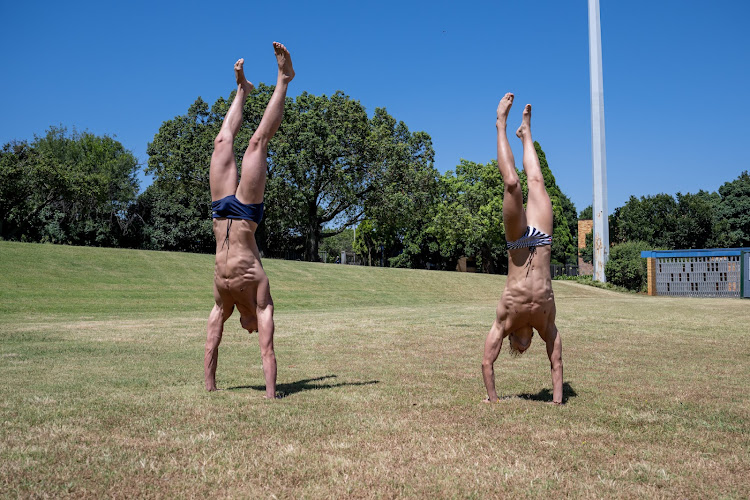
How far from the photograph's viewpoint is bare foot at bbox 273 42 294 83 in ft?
22.2

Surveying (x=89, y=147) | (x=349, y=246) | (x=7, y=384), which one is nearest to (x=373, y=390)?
(x=7, y=384)

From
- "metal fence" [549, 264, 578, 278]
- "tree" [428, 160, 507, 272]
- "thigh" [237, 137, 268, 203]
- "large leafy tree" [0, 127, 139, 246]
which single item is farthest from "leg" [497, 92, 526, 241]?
"metal fence" [549, 264, 578, 278]

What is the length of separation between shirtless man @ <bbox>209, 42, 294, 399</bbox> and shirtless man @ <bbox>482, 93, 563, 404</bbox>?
2505 millimetres

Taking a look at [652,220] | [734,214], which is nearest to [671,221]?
[652,220]

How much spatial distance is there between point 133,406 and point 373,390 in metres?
2.57

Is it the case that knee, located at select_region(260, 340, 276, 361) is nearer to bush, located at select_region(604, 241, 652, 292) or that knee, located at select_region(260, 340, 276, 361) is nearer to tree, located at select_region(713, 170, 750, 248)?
bush, located at select_region(604, 241, 652, 292)

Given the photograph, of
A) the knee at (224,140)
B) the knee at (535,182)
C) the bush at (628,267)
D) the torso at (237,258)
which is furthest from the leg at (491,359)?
the bush at (628,267)

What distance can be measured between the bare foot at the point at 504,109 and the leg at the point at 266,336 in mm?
3176

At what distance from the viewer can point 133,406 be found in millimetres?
5730

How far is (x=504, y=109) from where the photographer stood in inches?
255

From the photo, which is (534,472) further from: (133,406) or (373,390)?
(133,406)

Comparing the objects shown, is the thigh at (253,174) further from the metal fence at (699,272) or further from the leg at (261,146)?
the metal fence at (699,272)

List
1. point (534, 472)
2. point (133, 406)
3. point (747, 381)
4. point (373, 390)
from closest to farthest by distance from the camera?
1. point (534, 472)
2. point (133, 406)
3. point (373, 390)
4. point (747, 381)

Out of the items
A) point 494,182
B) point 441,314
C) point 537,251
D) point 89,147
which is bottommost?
point 441,314
